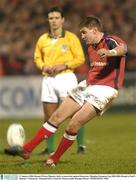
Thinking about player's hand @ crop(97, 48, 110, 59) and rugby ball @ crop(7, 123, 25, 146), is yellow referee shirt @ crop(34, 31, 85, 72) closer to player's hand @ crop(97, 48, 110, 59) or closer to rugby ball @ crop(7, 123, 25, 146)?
rugby ball @ crop(7, 123, 25, 146)

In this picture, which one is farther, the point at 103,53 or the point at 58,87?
the point at 58,87

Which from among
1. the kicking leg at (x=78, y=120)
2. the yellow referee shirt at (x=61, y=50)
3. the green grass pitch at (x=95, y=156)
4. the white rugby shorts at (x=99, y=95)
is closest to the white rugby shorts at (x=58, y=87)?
the yellow referee shirt at (x=61, y=50)

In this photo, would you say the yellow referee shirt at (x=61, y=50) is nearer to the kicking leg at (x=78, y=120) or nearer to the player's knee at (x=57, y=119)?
the player's knee at (x=57, y=119)

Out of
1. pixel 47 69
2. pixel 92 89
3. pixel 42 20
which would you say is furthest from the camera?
pixel 42 20

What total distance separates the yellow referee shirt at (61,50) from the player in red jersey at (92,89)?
220 cm

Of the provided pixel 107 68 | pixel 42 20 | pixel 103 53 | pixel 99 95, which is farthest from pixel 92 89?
pixel 42 20

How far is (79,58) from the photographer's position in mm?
11266

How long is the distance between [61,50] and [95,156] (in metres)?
1.90

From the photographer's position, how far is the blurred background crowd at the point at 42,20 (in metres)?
25.7

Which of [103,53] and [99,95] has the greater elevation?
[103,53]

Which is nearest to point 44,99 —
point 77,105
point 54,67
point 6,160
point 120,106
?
point 54,67

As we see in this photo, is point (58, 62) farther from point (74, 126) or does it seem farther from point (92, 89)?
point (74, 126)

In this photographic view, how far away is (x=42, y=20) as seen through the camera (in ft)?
85.3

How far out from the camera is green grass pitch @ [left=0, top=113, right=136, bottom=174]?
869 centimetres
